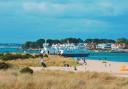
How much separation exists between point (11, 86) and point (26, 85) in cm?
Result: 57

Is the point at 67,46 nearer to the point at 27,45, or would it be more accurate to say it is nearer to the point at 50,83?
the point at 27,45

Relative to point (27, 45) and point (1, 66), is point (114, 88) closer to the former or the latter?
point (1, 66)

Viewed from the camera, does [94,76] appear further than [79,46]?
No

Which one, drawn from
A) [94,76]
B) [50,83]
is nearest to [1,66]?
[94,76]

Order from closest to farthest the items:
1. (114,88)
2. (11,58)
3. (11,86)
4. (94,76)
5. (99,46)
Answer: (11,86) < (114,88) < (94,76) < (11,58) < (99,46)

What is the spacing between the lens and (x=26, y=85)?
658 inches

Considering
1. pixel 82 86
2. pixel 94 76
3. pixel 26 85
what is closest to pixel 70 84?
pixel 82 86

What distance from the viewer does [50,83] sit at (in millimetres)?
17422

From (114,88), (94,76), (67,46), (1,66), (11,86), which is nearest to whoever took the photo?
(11,86)

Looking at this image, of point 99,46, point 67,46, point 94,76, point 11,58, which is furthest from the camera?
point 99,46

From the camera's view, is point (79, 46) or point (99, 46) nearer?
point (79, 46)

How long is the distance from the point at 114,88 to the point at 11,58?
50.1 meters

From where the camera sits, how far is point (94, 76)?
27.8 m

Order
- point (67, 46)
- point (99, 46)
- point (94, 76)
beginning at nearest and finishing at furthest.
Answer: point (94, 76) → point (67, 46) → point (99, 46)
